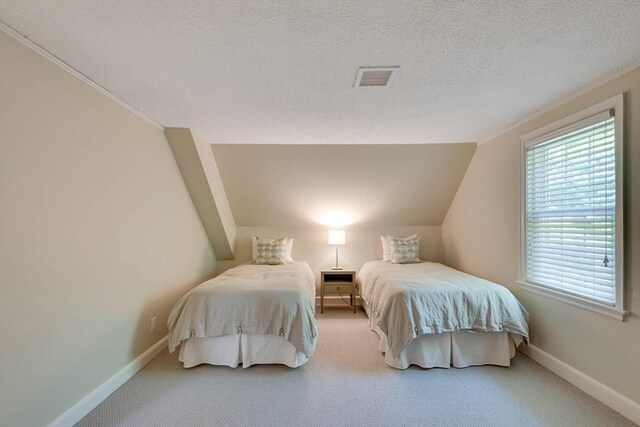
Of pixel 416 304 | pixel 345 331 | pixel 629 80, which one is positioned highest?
pixel 629 80

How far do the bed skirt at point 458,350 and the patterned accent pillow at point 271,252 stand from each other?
1.88 metres

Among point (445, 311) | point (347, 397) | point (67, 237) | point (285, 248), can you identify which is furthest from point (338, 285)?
point (67, 237)

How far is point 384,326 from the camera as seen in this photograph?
2277 mm

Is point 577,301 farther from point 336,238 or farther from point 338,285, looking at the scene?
point 336,238

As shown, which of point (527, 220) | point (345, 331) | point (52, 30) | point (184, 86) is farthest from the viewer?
point (345, 331)

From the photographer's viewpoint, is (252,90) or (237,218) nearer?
(252,90)

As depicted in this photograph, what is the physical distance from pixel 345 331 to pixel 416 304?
3.80ft

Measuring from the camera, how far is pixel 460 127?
8.62 ft

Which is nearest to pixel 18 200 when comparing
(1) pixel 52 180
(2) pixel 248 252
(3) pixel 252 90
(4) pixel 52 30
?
(1) pixel 52 180

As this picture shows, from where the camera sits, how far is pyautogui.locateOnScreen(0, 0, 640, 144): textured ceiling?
1171mm

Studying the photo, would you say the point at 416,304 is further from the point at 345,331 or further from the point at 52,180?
the point at 52,180

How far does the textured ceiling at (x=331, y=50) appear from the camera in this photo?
1.17 meters

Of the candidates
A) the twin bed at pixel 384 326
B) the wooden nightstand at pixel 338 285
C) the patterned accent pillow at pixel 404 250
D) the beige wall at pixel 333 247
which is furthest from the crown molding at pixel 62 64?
the patterned accent pillow at pixel 404 250

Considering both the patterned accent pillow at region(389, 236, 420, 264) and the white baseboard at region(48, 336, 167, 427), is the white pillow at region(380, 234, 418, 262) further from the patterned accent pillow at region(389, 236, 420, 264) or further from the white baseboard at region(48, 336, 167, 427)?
the white baseboard at region(48, 336, 167, 427)
